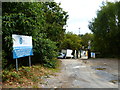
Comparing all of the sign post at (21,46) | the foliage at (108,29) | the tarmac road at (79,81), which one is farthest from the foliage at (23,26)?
the foliage at (108,29)

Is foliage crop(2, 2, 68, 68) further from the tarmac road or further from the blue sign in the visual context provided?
the tarmac road

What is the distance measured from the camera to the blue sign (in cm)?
633

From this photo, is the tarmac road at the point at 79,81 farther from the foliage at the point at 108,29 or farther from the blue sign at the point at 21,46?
the foliage at the point at 108,29

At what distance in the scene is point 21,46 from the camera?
689 centimetres

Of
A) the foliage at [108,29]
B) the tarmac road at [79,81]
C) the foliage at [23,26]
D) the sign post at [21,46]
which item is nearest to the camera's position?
the tarmac road at [79,81]

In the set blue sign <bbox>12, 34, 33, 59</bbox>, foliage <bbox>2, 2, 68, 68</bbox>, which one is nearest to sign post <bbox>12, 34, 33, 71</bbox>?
blue sign <bbox>12, 34, 33, 59</bbox>

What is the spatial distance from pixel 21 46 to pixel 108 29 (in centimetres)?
1549

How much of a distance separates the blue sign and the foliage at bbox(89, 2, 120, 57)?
1402 centimetres

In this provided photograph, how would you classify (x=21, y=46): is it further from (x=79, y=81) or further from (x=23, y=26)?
(x=79, y=81)

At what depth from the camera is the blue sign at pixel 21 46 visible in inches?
249

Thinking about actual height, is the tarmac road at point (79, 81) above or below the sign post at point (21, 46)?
below

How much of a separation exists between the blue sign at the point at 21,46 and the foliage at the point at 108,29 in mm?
14021

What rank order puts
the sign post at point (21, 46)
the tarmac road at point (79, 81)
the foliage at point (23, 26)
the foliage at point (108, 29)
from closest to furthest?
1. the tarmac road at point (79, 81)
2. the sign post at point (21, 46)
3. the foliage at point (23, 26)
4. the foliage at point (108, 29)

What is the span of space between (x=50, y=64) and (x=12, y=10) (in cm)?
442
